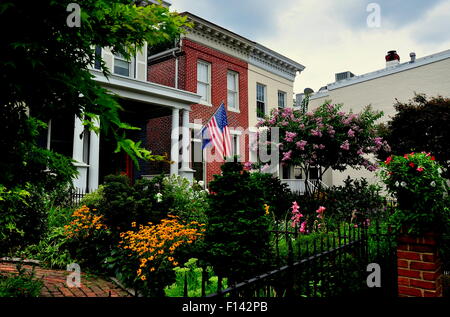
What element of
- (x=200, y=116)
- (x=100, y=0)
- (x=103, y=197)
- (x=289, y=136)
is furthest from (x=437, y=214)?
(x=200, y=116)

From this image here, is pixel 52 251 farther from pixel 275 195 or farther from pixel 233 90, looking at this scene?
pixel 233 90

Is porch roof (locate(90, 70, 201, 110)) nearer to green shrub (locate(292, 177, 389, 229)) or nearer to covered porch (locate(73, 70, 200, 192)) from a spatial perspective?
covered porch (locate(73, 70, 200, 192))

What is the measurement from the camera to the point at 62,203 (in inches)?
349

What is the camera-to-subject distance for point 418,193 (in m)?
3.76

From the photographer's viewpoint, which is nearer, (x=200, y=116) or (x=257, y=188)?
(x=257, y=188)

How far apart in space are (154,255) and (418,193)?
162 inches

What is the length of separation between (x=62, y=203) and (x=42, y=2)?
7.42m

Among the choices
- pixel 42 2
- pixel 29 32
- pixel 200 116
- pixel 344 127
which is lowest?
pixel 29 32

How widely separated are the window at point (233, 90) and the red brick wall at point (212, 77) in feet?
0.73

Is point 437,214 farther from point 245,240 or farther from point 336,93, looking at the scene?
point 336,93

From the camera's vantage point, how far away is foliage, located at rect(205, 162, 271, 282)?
4707mm

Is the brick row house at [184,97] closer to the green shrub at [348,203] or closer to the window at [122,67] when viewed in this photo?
the window at [122,67]

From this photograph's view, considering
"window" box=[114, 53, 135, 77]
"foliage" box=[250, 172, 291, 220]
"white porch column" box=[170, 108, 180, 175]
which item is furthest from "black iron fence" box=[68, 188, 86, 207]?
"window" box=[114, 53, 135, 77]

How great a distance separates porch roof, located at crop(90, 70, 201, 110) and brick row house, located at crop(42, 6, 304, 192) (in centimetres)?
3
